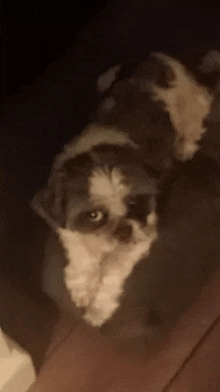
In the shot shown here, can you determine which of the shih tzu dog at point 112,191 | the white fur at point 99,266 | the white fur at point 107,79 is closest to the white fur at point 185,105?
the shih tzu dog at point 112,191

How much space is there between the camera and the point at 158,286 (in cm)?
140

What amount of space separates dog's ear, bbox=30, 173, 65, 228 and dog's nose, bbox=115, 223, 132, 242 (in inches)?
8.6

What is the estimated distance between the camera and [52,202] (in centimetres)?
149

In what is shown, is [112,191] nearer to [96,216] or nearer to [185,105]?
[96,216]

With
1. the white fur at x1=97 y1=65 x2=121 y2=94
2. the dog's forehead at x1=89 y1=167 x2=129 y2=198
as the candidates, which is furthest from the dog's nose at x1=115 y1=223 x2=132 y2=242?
the white fur at x1=97 y1=65 x2=121 y2=94

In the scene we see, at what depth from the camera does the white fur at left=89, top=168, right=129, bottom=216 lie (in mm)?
1447

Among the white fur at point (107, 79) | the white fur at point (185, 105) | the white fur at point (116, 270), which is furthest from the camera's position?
the white fur at point (107, 79)

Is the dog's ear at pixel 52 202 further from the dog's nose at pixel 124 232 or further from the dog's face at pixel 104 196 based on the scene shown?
the dog's nose at pixel 124 232

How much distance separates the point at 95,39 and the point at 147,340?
1.32 meters

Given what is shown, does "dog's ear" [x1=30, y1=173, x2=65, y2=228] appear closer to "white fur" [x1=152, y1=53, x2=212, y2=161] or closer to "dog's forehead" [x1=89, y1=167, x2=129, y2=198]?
"dog's forehead" [x1=89, y1=167, x2=129, y2=198]

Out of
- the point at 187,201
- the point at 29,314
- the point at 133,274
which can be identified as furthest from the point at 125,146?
the point at 29,314

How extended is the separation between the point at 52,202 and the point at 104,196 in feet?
0.66

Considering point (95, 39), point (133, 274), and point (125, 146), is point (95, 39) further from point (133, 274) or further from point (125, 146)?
point (133, 274)

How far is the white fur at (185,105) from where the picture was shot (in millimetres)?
1565
